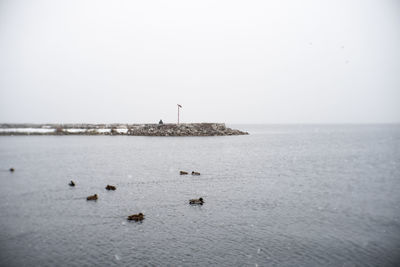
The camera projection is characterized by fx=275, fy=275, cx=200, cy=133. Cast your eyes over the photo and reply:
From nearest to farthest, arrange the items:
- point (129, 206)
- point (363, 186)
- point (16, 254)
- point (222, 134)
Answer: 1. point (16, 254)
2. point (129, 206)
3. point (363, 186)
4. point (222, 134)

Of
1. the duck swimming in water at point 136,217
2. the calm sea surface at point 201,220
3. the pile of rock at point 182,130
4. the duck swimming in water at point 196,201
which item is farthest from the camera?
the pile of rock at point 182,130

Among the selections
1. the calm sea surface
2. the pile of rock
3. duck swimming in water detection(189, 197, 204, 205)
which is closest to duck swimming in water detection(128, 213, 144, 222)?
the calm sea surface

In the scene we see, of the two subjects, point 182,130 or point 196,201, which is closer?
point 196,201

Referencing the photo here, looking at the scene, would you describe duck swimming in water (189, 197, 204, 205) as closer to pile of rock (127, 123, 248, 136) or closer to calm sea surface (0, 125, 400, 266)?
calm sea surface (0, 125, 400, 266)

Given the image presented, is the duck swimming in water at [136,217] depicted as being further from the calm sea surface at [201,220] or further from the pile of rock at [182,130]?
the pile of rock at [182,130]

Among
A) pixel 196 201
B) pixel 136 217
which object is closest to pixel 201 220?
pixel 196 201

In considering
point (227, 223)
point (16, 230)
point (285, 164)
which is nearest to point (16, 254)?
point (16, 230)

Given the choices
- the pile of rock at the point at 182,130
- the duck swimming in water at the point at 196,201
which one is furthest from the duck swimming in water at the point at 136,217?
the pile of rock at the point at 182,130

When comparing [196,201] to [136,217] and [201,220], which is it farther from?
[136,217]

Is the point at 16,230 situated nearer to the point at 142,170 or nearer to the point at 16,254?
the point at 16,254

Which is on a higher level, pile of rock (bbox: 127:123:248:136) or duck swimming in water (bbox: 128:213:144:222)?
pile of rock (bbox: 127:123:248:136)

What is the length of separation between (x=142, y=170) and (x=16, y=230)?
24286 millimetres

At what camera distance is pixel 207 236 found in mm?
18438

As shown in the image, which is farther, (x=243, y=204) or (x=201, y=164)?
(x=201, y=164)
